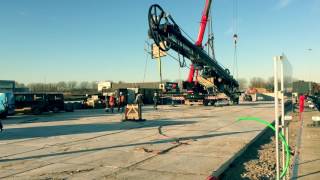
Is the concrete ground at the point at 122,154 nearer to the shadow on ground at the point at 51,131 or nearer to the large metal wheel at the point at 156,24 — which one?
the shadow on ground at the point at 51,131

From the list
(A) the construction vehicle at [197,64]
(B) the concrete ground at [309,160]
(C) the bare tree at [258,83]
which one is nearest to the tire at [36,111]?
(A) the construction vehicle at [197,64]

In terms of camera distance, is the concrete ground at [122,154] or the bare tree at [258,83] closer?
the concrete ground at [122,154]

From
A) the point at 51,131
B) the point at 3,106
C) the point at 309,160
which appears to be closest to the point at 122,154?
the point at 309,160

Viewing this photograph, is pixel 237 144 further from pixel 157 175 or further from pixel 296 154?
pixel 157 175

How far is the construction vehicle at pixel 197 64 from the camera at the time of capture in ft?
83.5

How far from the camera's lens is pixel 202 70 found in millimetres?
35250

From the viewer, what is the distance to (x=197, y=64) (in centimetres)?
3347

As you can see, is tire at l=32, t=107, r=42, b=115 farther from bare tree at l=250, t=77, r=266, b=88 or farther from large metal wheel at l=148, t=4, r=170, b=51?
bare tree at l=250, t=77, r=266, b=88

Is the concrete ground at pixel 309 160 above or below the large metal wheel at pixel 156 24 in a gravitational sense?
below

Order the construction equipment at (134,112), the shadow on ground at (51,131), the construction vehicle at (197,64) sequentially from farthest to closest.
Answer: the construction vehicle at (197,64) → the construction equipment at (134,112) → the shadow on ground at (51,131)

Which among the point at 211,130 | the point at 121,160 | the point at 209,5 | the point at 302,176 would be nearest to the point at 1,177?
the point at 121,160

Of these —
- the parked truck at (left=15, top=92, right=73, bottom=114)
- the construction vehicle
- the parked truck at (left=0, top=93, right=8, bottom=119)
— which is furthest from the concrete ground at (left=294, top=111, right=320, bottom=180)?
the parked truck at (left=15, top=92, right=73, bottom=114)

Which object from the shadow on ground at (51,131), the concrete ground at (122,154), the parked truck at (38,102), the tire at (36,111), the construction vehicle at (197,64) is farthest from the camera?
the tire at (36,111)

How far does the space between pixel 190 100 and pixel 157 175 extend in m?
32.2
